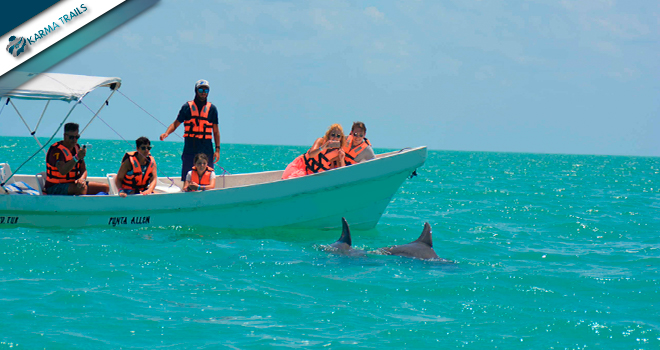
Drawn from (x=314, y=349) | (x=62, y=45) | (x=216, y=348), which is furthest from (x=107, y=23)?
(x=314, y=349)

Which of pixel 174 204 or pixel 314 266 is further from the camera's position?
pixel 174 204

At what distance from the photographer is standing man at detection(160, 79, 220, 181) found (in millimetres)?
9312

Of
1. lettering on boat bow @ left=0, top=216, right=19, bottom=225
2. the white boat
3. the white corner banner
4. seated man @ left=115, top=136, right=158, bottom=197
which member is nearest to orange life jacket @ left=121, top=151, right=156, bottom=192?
seated man @ left=115, top=136, right=158, bottom=197

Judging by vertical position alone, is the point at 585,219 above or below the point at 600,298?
above

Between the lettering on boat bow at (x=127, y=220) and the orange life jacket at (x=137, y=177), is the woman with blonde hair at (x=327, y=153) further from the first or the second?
the lettering on boat bow at (x=127, y=220)

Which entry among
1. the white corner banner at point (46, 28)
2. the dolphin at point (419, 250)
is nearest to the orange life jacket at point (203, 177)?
the dolphin at point (419, 250)

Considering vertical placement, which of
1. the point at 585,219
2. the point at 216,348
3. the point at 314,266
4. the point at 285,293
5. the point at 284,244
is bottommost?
the point at 216,348

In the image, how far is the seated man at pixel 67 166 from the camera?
8.56 meters

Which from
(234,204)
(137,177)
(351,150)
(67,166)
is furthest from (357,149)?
(67,166)

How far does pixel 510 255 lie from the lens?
8883mm

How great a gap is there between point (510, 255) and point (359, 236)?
2.53 meters

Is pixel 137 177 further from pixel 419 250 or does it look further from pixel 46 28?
pixel 419 250

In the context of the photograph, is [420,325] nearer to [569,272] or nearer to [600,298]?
[600,298]

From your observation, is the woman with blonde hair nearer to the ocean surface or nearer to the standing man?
the ocean surface
